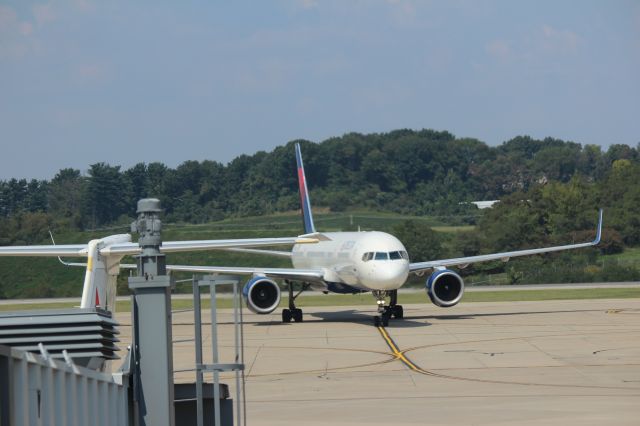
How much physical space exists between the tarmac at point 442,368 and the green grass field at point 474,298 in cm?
1073

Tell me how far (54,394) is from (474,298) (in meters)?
44.1

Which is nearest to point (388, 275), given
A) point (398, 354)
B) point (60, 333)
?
point (398, 354)

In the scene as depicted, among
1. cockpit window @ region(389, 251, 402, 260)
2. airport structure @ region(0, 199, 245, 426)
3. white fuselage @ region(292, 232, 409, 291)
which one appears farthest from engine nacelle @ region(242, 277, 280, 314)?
airport structure @ region(0, 199, 245, 426)

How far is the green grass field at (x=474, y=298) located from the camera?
4797 cm

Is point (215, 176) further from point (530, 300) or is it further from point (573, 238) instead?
point (530, 300)

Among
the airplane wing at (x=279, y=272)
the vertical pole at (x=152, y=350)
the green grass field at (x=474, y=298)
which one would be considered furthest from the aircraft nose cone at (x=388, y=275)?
the vertical pole at (x=152, y=350)

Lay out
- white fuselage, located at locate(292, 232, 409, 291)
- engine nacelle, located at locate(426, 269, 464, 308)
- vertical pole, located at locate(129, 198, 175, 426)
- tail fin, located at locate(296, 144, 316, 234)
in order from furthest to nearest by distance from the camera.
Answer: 1. tail fin, located at locate(296, 144, 316, 234)
2. engine nacelle, located at locate(426, 269, 464, 308)
3. white fuselage, located at locate(292, 232, 409, 291)
4. vertical pole, located at locate(129, 198, 175, 426)

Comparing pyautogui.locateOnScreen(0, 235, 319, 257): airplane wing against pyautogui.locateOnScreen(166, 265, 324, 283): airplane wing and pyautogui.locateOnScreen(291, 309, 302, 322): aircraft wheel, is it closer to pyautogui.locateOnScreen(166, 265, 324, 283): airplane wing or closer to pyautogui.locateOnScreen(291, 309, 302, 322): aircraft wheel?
pyautogui.locateOnScreen(166, 265, 324, 283): airplane wing

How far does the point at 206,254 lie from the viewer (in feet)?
243

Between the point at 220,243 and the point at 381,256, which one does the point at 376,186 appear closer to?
the point at 381,256

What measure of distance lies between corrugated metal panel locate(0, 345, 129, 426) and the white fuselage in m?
21.2

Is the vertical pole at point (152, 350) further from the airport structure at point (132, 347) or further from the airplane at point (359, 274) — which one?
the airplane at point (359, 274)

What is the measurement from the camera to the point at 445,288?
3519cm

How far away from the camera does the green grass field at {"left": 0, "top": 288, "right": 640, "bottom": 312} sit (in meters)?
48.0
